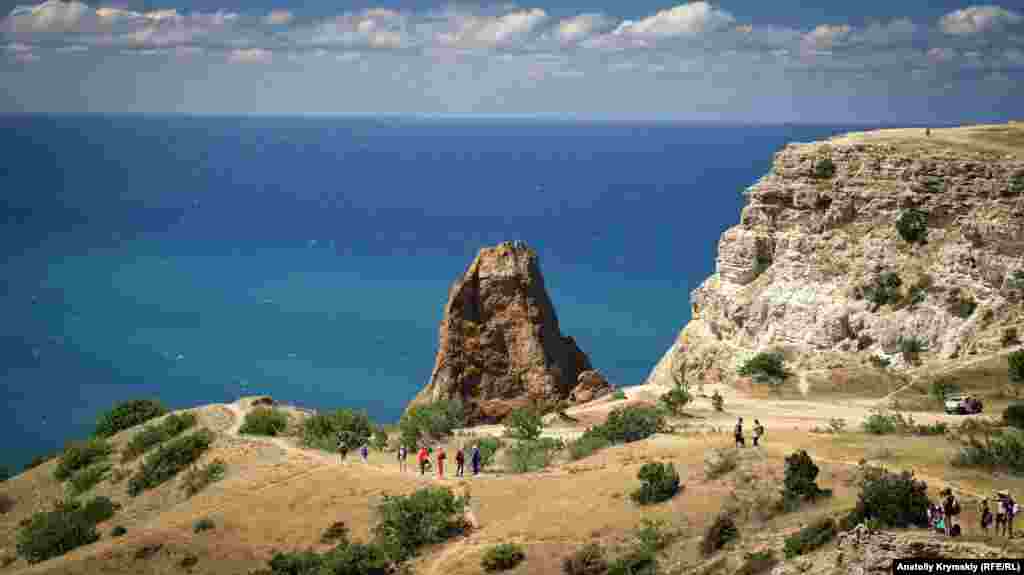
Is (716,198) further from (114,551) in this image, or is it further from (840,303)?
(114,551)

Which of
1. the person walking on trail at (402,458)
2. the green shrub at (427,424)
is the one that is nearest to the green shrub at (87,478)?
the green shrub at (427,424)

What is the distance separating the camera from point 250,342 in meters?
90.5

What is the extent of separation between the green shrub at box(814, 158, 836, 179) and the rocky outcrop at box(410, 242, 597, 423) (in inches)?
603

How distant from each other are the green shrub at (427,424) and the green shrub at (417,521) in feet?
23.3

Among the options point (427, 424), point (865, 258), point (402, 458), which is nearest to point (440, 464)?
point (402, 458)

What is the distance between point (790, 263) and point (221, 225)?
13865 cm

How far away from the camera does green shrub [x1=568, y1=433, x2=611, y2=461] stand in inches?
1299

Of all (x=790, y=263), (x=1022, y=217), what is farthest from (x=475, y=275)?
(x=1022, y=217)

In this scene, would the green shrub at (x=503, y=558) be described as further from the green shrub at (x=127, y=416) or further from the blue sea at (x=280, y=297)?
the blue sea at (x=280, y=297)

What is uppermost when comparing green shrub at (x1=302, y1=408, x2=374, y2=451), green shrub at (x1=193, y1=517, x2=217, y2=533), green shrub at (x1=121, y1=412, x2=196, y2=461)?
green shrub at (x1=302, y1=408, x2=374, y2=451)

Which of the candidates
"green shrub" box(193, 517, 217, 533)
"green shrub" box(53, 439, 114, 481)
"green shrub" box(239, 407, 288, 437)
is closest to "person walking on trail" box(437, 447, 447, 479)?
"green shrub" box(193, 517, 217, 533)

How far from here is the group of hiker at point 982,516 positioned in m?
20.6

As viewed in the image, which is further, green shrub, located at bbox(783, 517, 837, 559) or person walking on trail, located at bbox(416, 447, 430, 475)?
person walking on trail, located at bbox(416, 447, 430, 475)

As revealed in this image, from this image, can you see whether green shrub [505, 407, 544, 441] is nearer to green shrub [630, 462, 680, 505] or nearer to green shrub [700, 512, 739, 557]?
green shrub [630, 462, 680, 505]
